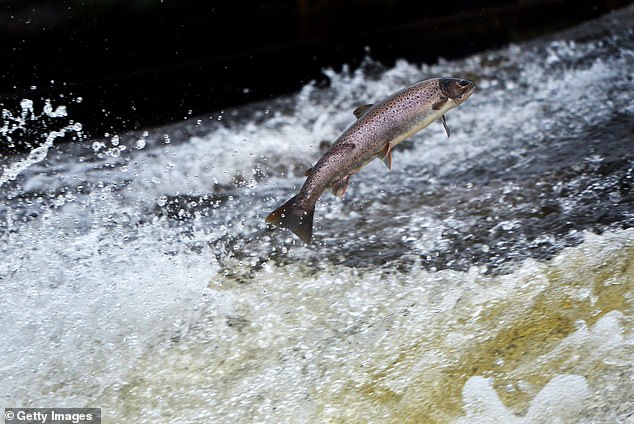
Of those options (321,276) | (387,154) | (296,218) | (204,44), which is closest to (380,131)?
(387,154)

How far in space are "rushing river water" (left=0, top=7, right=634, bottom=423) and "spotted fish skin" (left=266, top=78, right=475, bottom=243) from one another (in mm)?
597

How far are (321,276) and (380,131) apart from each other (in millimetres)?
818

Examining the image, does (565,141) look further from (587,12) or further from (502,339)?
(587,12)

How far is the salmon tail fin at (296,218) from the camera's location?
2.79 meters

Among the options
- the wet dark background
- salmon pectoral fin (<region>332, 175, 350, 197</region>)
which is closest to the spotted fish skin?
salmon pectoral fin (<region>332, 175, 350, 197</region>)

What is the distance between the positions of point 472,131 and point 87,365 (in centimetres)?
304

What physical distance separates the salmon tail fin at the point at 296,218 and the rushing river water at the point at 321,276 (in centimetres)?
48

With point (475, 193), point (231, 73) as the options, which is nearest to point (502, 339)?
point (475, 193)

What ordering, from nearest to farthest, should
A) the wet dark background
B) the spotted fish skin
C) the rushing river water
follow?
the rushing river water
the spotted fish skin
the wet dark background

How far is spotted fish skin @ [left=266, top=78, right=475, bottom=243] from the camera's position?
285cm

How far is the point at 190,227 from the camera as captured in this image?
389cm

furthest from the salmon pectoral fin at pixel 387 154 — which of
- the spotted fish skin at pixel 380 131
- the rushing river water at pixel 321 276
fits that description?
the rushing river water at pixel 321 276

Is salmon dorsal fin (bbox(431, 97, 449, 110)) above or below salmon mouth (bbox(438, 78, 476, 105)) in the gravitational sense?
below

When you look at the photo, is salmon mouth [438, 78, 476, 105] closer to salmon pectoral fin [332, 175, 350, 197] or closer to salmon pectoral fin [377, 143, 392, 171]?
salmon pectoral fin [377, 143, 392, 171]
